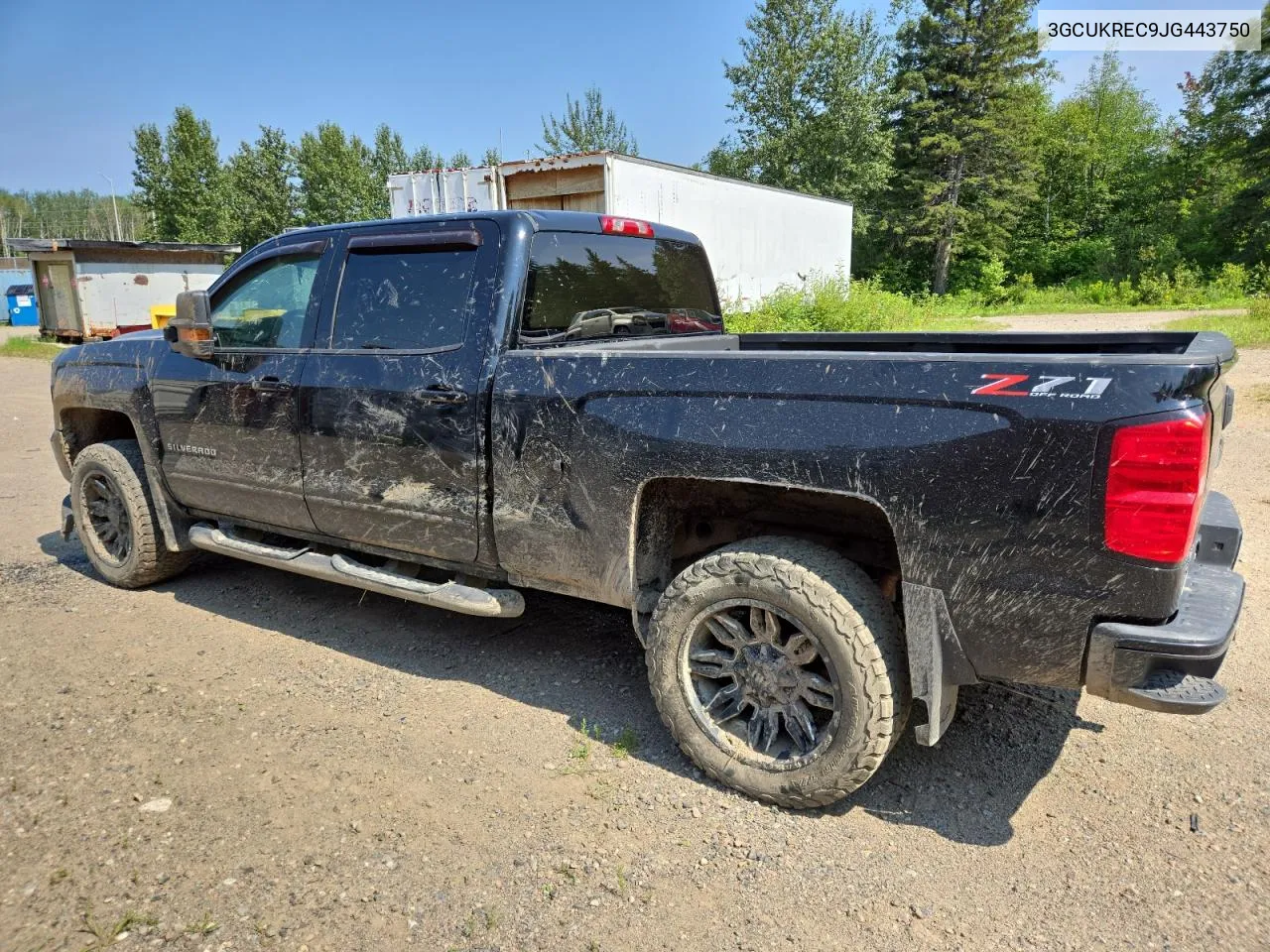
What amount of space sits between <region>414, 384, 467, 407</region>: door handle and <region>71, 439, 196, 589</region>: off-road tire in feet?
7.72

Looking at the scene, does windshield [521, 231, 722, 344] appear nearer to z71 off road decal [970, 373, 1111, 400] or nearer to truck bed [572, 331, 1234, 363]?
truck bed [572, 331, 1234, 363]

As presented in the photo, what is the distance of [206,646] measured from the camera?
4.25 meters

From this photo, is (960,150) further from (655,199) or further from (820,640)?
(820,640)

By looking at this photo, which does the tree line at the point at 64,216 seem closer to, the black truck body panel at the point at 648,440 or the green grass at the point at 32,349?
the green grass at the point at 32,349

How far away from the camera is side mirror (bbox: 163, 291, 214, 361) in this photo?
164 inches

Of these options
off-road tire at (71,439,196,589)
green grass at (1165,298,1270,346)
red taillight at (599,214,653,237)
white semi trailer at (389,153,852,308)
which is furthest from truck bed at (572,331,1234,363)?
green grass at (1165,298,1270,346)

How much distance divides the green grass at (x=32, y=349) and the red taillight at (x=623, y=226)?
20313 millimetres

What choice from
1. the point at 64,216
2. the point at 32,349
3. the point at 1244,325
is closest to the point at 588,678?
the point at 1244,325

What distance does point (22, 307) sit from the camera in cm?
3247

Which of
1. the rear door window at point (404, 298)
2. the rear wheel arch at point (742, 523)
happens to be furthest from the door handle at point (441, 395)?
the rear wheel arch at point (742, 523)

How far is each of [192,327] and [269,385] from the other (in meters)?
0.60

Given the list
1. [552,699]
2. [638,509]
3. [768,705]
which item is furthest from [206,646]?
[768,705]

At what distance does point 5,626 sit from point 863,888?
4.49m

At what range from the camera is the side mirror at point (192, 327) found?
4176 millimetres
